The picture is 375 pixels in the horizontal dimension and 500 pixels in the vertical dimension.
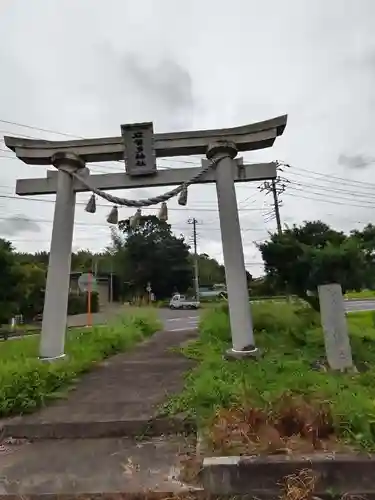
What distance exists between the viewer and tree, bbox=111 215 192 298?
138ft

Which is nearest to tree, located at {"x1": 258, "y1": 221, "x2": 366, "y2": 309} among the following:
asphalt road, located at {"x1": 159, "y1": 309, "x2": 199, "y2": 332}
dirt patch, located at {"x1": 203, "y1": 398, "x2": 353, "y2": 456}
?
dirt patch, located at {"x1": 203, "y1": 398, "x2": 353, "y2": 456}

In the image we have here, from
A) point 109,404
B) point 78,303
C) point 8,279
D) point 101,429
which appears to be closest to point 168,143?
point 109,404

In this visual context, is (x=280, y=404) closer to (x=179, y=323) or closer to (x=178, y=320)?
(x=179, y=323)

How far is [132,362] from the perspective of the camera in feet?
22.3

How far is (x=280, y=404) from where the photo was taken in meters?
3.11

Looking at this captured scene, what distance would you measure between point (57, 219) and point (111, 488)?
15.3 feet

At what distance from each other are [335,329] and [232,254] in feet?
6.15

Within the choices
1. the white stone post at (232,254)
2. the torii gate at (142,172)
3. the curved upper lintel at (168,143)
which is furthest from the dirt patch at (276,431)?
the curved upper lintel at (168,143)

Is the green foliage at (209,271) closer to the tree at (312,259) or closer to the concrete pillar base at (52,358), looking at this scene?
the tree at (312,259)

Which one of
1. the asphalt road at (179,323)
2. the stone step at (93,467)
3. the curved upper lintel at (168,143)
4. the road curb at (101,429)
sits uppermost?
the curved upper lintel at (168,143)

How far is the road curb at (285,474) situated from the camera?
2430 mm

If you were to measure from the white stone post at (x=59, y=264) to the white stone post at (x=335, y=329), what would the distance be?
392 centimetres

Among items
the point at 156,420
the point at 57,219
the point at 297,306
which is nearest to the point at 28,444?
the point at 156,420

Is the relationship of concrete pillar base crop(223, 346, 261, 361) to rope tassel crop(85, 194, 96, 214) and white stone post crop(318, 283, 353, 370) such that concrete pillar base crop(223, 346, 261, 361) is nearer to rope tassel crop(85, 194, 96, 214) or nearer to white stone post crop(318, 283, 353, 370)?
white stone post crop(318, 283, 353, 370)
